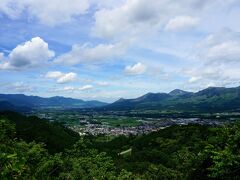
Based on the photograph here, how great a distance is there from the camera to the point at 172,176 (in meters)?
65.3

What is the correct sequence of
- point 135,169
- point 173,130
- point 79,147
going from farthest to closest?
1. point 173,130
2. point 135,169
3. point 79,147

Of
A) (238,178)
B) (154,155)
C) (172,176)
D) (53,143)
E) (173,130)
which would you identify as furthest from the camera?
(173,130)

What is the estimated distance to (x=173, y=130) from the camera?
14800 centimetres

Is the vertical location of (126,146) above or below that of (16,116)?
below

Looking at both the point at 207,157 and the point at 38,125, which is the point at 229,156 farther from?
the point at 38,125

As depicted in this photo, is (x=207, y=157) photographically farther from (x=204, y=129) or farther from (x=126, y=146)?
(x=126, y=146)

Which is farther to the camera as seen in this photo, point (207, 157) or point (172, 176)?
point (172, 176)

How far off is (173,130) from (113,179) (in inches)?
4700

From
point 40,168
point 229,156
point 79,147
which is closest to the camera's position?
point 229,156

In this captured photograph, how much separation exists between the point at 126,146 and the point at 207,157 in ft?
398

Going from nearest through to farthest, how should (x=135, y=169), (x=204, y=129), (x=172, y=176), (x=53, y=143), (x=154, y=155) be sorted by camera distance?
1. (x=172, y=176)
2. (x=135, y=169)
3. (x=154, y=155)
4. (x=53, y=143)
5. (x=204, y=129)

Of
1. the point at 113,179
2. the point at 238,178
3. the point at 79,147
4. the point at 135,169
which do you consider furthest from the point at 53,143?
the point at 238,178

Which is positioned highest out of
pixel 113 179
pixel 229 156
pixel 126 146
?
pixel 229 156

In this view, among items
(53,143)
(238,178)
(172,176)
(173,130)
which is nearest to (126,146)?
(173,130)
